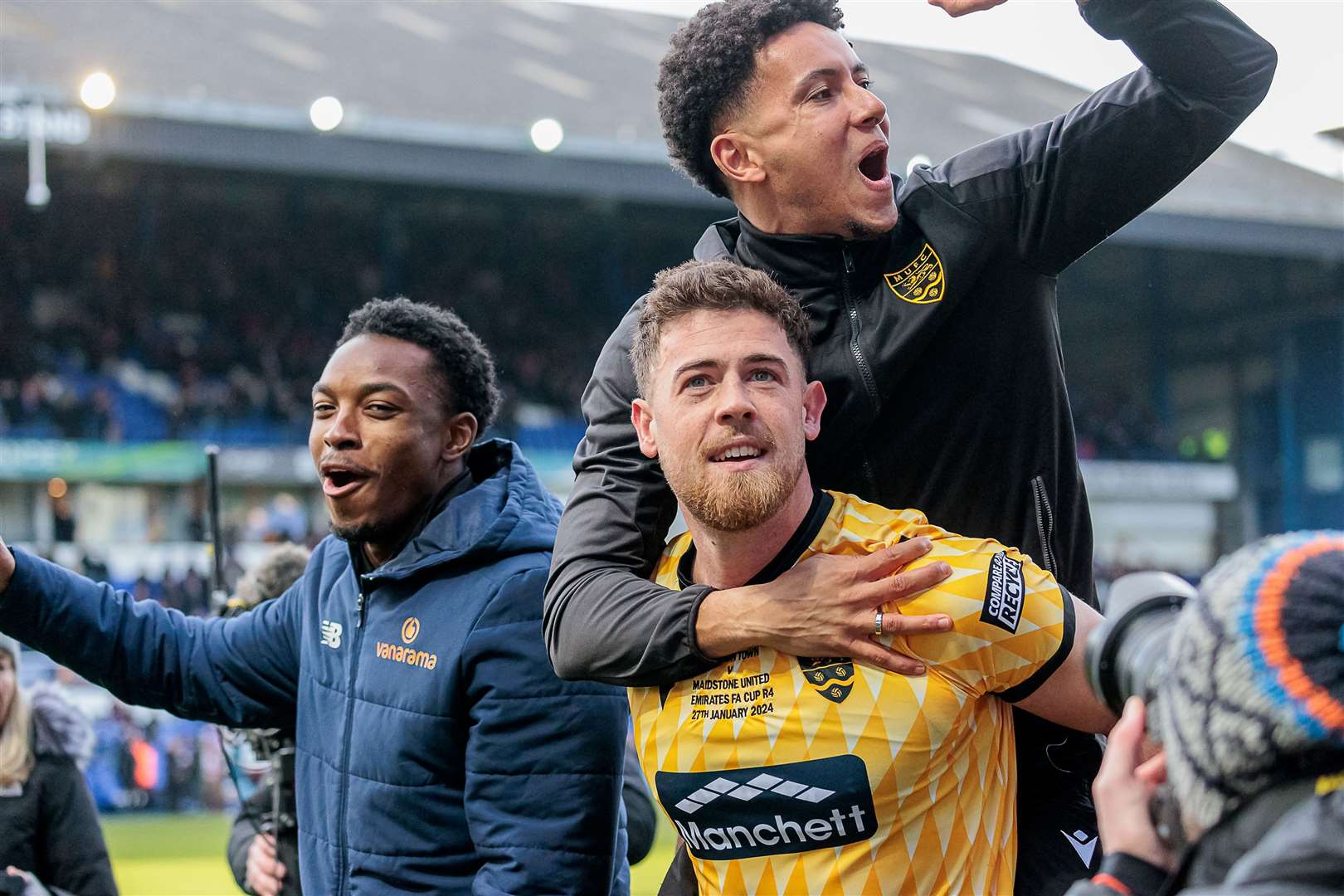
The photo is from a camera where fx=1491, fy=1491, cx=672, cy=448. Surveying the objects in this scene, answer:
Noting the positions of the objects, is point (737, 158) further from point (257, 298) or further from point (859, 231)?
point (257, 298)

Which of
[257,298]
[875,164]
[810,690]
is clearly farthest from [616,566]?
[257,298]

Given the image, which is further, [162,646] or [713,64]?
[162,646]

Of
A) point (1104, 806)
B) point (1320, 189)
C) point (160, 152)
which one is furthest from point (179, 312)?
point (1104, 806)

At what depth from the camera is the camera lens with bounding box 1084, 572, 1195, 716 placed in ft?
5.49

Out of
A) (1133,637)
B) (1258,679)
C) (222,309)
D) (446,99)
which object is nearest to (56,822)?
(1133,637)

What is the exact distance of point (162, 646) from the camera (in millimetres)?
3443

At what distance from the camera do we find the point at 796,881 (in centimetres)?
235

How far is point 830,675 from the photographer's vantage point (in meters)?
2.40

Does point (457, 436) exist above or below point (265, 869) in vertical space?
above

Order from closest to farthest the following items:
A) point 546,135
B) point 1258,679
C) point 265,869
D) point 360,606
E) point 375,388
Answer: point 1258,679 < point 360,606 < point 375,388 < point 265,869 < point 546,135

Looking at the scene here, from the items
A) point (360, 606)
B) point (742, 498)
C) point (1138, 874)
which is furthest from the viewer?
point (360, 606)

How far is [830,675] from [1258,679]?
993 mm

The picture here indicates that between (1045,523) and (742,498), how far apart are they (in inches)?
24.9

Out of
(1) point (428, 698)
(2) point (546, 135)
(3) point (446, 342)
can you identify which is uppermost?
(2) point (546, 135)
